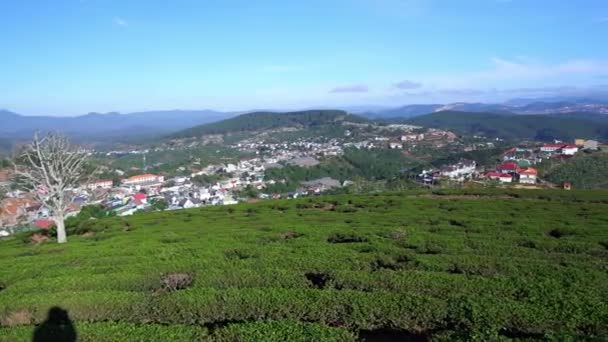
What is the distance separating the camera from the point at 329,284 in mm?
10672

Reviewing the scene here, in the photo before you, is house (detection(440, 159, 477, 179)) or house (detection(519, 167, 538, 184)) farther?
house (detection(440, 159, 477, 179))

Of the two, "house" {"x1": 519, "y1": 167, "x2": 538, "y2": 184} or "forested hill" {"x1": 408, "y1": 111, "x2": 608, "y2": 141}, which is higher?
"forested hill" {"x1": 408, "y1": 111, "x2": 608, "y2": 141}

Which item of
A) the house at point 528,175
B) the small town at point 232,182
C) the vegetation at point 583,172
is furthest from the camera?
the house at point 528,175

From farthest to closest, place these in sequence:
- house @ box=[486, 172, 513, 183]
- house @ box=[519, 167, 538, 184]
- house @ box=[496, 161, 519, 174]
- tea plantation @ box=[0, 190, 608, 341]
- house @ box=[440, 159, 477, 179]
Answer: house @ box=[440, 159, 477, 179] < house @ box=[496, 161, 519, 174] < house @ box=[486, 172, 513, 183] < house @ box=[519, 167, 538, 184] < tea plantation @ box=[0, 190, 608, 341]

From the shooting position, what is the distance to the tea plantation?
808 cm

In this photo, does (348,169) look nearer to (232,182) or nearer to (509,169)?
(232,182)

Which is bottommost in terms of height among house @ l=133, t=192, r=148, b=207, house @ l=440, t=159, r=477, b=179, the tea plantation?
house @ l=133, t=192, r=148, b=207

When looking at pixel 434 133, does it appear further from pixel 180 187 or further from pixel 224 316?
pixel 224 316

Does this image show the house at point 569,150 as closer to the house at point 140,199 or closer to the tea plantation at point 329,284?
the tea plantation at point 329,284

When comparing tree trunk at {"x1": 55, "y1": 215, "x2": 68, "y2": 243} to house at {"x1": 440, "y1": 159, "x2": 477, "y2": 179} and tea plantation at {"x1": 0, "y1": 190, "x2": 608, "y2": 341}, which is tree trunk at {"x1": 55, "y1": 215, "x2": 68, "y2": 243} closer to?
tea plantation at {"x1": 0, "y1": 190, "x2": 608, "y2": 341}

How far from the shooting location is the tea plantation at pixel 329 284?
26.5 feet

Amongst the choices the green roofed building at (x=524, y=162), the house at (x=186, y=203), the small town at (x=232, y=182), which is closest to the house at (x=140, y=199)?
the small town at (x=232, y=182)

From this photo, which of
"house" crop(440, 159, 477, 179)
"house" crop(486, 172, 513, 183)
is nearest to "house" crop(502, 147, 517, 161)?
"house" crop(440, 159, 477, 179)

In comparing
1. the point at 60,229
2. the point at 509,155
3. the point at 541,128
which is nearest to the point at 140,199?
the point at 60,229
